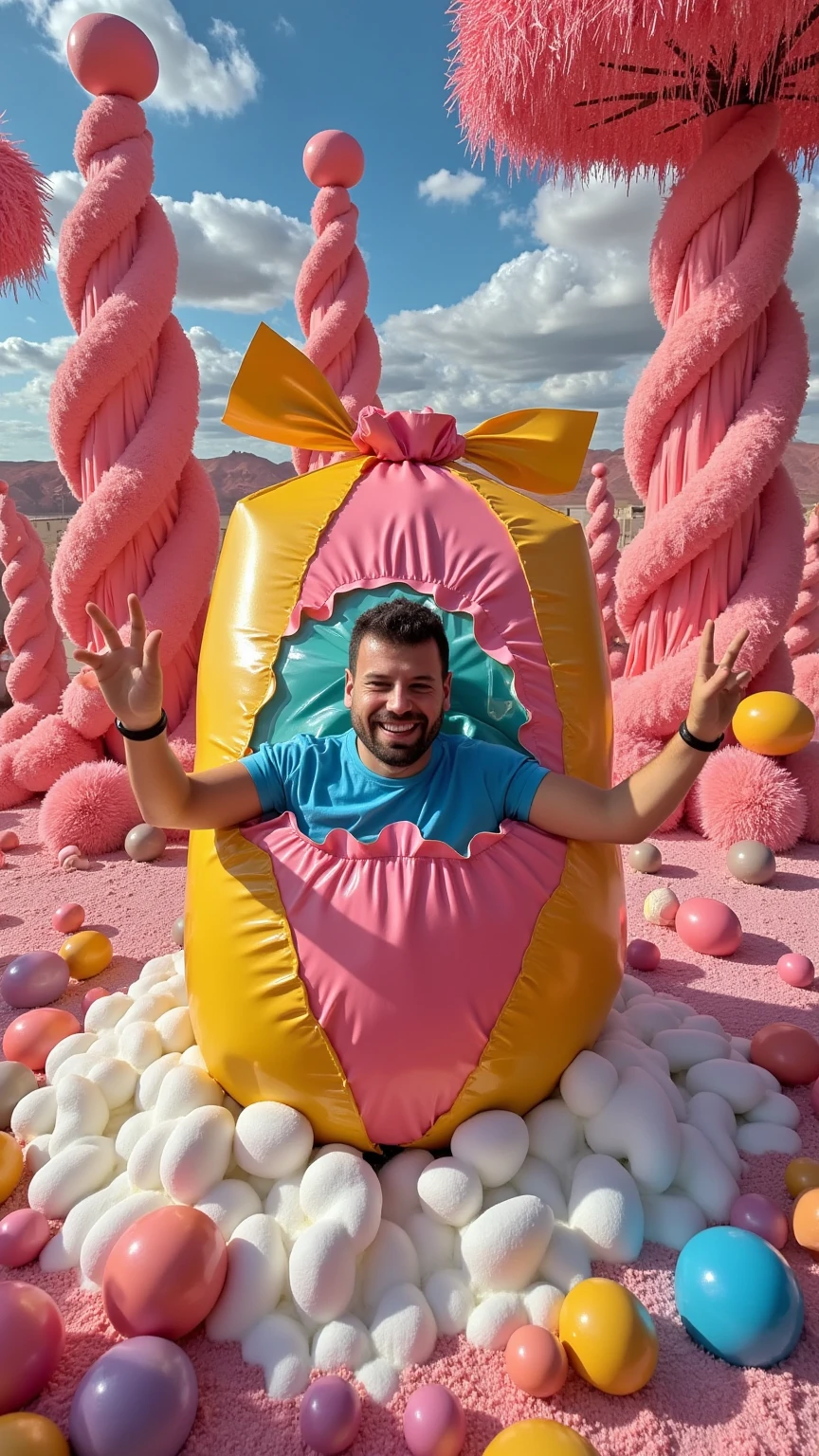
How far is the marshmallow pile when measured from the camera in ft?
4.09

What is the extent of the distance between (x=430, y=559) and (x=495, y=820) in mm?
631

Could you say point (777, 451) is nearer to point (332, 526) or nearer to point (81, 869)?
point (332, 526)

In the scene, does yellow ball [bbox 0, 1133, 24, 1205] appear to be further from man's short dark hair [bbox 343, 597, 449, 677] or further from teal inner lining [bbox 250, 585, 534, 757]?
man's short dark hair [bbox 343, 597, 449, 677]

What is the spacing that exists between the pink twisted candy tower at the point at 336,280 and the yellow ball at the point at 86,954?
292cm

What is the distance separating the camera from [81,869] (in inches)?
121

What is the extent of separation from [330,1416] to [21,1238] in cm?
62

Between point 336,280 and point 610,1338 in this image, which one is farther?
point 336,280

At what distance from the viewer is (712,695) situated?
139 cm

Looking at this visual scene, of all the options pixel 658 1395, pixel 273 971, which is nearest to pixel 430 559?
pixel 273 971

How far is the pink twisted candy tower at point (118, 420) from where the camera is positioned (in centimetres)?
312

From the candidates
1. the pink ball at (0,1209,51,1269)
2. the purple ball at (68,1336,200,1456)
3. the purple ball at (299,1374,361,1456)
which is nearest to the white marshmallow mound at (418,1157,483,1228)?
the purple ball at (299,1374,361,1456)

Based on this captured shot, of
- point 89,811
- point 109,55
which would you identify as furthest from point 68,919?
point 109,55

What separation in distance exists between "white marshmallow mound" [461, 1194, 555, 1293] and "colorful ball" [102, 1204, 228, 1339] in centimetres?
39

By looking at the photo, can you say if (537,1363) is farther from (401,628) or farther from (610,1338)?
(401,628)
